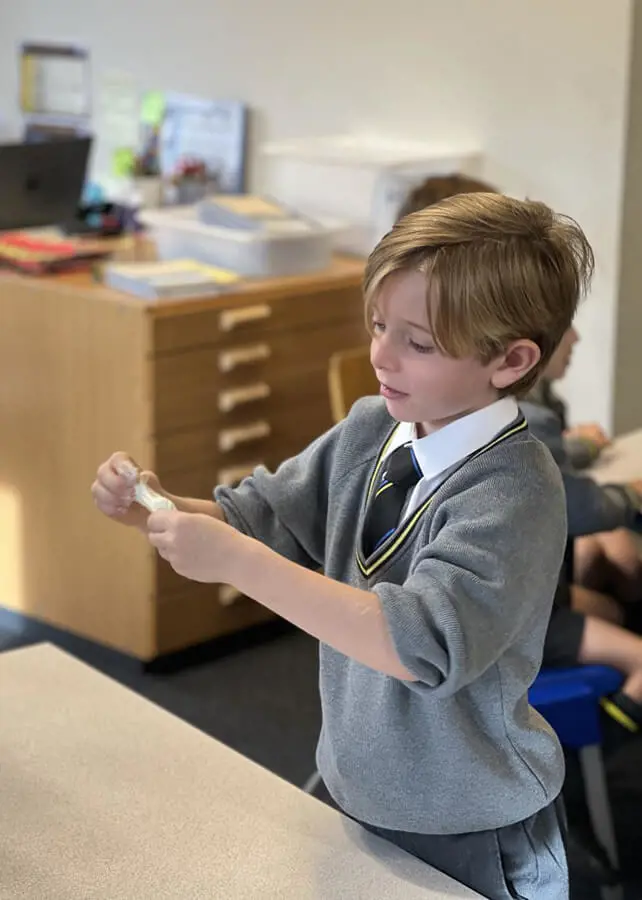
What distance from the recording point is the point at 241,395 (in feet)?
9.42

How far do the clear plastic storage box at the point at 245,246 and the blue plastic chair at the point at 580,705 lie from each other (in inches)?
55.0

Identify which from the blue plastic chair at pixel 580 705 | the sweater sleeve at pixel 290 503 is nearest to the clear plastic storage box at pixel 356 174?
the blue plastic chair at pixel 580 705

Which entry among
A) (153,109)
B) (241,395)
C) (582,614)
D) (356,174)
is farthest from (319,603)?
(153,109)

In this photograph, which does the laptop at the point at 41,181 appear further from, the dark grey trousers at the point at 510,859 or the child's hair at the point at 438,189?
the dark grey trousers at the point at 510,859

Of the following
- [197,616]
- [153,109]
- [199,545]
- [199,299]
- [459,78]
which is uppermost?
[459,78]

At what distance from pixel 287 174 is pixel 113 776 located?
2.42 meters

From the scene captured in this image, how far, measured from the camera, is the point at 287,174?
11.3ft

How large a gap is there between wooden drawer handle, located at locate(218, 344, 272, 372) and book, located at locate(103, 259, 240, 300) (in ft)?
0.45

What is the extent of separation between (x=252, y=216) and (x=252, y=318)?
0.96 feet

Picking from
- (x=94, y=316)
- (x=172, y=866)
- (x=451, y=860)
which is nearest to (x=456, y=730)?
(x=451, y=860)

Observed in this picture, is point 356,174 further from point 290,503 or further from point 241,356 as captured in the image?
point 290,503

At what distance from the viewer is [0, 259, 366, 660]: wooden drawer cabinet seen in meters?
2.75

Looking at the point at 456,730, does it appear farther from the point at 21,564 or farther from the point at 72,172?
the point at 72,172

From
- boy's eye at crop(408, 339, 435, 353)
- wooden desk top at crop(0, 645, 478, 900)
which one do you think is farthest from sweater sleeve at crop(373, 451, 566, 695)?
wooden desk top at crop(0, 645, 478, 900)
